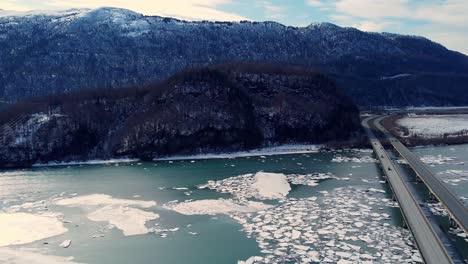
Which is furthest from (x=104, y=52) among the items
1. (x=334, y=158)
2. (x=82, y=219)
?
(x=82, y=219)

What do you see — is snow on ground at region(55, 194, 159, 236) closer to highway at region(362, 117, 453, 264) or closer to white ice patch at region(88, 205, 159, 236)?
white ice patch at region(88, 205, 159, 236)

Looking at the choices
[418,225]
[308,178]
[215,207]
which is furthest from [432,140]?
[418,225]

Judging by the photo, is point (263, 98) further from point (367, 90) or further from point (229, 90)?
point (367, 90)

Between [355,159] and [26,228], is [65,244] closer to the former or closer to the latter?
[26,228]

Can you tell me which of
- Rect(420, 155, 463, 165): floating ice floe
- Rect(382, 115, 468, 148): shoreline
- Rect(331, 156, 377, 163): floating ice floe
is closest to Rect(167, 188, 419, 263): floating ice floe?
Rect(331, 156, 377, 163): floating ice floe

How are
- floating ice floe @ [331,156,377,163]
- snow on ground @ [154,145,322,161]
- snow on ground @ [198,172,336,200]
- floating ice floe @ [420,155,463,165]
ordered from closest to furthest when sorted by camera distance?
snow on ground @ [198,172,336,200] < floating ice floe @ [420,155,463,165] < floating ice floe @ [331,156,377,163] < snow on ground @ [154,145,322,161]

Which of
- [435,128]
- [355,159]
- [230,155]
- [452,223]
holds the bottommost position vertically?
[452,223]

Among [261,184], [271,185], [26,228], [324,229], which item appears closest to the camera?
[324,229]
